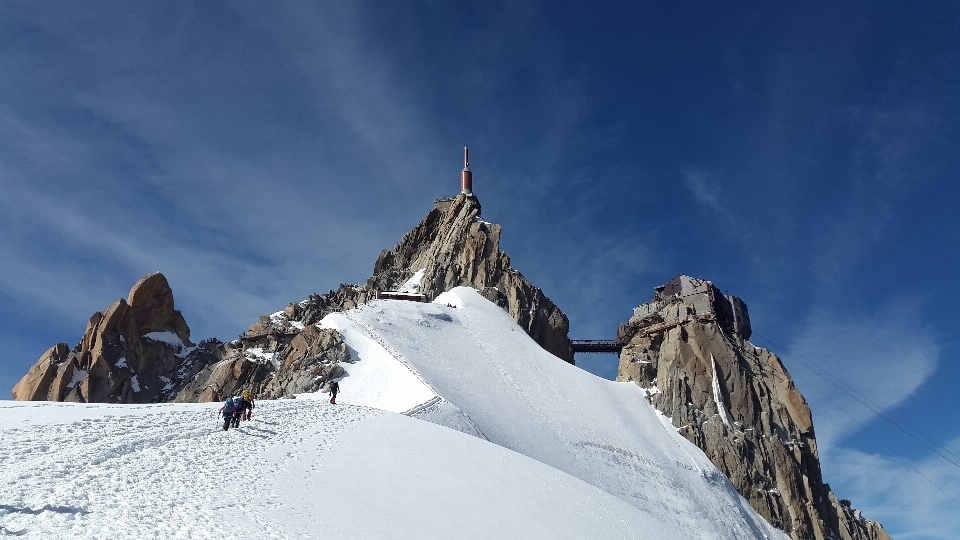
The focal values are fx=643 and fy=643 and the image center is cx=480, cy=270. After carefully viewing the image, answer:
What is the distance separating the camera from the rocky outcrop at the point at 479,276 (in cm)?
7400

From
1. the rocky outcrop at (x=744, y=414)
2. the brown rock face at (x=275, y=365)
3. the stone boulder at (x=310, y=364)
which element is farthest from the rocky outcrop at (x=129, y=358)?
the rocky outcrop at (x=744, y=414)

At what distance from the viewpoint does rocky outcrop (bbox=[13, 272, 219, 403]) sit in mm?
68000

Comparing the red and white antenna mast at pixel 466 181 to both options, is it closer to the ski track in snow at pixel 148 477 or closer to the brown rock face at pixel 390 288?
the brown rock face at pixel 390 288

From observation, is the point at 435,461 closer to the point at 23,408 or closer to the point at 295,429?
the point at 295,429

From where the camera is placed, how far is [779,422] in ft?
208

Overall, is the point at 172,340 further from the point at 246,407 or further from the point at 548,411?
the point at 246,407

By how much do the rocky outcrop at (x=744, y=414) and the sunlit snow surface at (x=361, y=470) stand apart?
8605mm

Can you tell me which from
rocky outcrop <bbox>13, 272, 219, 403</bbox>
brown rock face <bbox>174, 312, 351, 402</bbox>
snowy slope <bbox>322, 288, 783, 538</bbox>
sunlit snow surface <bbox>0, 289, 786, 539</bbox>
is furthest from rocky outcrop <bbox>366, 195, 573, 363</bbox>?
sunlit snow surface <bbox>0, 289, 786, 539</bbox>

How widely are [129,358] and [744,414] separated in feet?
217

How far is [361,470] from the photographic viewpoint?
66.9 feet

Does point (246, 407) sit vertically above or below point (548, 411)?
below

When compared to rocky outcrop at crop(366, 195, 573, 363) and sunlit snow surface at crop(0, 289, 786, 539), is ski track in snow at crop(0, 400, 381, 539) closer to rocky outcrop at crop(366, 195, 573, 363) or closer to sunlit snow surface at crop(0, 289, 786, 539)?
sunlit snow surface at crop(0, 289, 786, 539)

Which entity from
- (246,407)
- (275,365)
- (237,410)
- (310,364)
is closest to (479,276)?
(275,365)

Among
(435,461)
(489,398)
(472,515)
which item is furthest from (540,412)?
(472,515)
